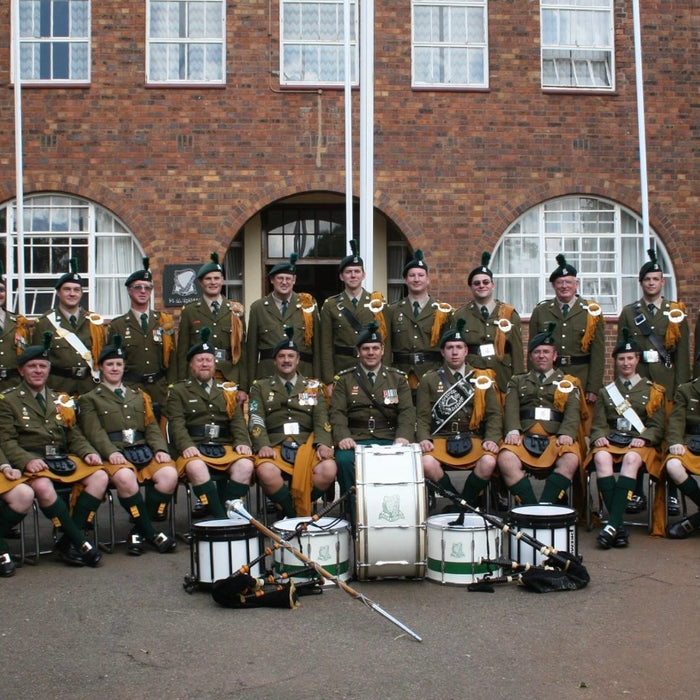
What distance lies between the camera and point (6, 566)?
723cm

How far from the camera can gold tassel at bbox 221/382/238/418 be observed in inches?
334

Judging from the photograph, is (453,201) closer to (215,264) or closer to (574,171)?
(574,171)

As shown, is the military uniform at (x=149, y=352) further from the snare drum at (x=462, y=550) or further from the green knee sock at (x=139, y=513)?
the snare drum at (x=462, y=550)

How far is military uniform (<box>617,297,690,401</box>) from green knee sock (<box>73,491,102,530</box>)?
4.66 metres

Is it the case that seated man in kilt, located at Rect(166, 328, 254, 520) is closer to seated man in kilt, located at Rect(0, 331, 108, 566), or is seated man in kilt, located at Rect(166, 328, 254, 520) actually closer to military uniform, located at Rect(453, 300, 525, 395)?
seated man in kilt, located at Rect(0, 331, 108, 566)

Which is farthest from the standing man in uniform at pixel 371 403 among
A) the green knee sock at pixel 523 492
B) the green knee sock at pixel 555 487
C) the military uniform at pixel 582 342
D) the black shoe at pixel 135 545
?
the black shoe at pixel 135 545

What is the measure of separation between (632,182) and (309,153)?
4738 mm

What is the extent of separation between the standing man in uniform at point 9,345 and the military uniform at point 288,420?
6.30 feet

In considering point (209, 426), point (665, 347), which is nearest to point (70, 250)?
point (209, 426)

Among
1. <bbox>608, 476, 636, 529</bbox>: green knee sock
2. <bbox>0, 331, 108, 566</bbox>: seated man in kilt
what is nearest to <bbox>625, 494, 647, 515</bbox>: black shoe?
<bbox>608, 476, 636, 529</bbox>: green knee sock

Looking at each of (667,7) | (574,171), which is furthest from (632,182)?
(667,7)

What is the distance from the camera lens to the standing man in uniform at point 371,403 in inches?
332

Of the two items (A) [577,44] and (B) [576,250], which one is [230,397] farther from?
(A) [577,44]

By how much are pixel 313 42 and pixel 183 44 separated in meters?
1.85
